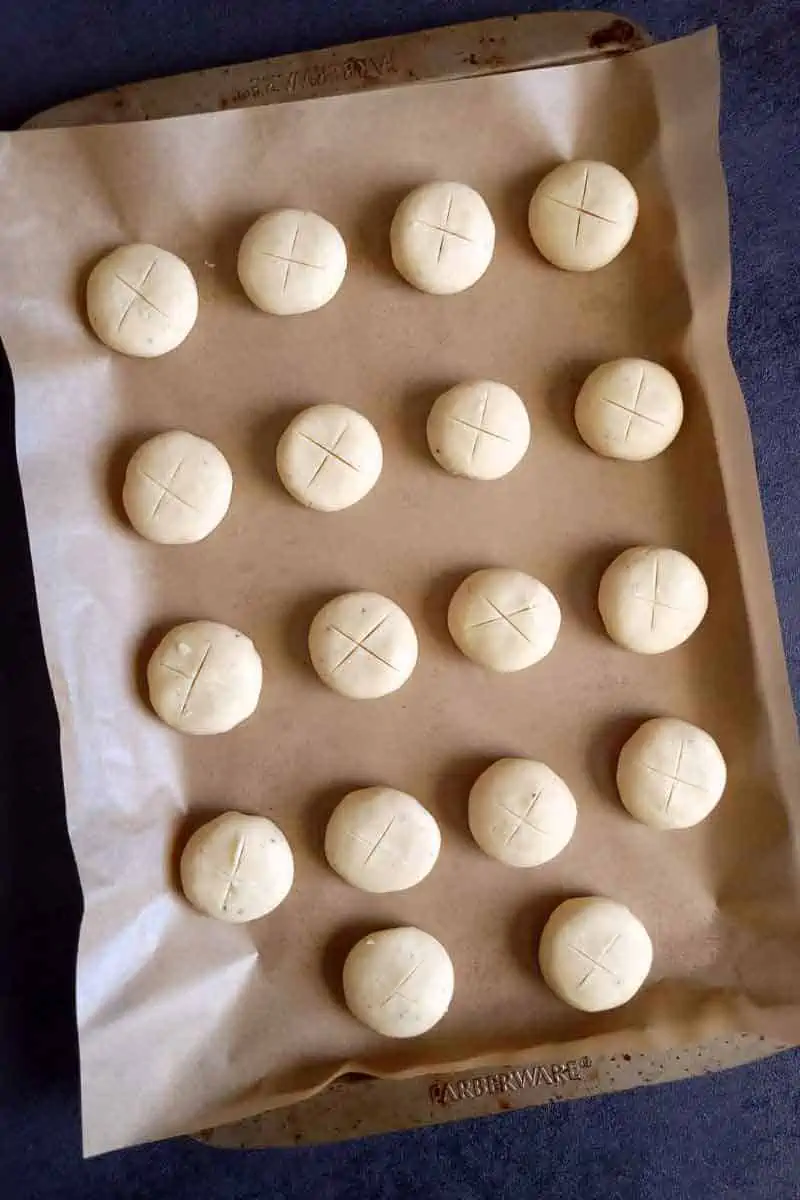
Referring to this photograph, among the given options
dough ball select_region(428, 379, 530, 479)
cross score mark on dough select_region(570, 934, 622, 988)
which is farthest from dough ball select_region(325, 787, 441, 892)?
dough ball select_region(428, 379, 530, 479)

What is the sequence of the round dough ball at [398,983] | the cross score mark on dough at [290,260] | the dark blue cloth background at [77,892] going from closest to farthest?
the round dough ball at [398,983] → the cross score mark on dough at [290,260] → the dark blue cloth background at [77,892]

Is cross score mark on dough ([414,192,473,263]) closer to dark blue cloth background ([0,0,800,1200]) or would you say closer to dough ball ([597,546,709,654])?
dark blue cloth background ([0,0,800,1200])

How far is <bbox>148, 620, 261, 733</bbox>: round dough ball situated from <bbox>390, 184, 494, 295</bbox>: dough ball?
958mm

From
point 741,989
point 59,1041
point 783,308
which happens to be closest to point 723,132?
point 783,308

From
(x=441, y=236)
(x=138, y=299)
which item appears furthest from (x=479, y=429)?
(x=138, y=299)

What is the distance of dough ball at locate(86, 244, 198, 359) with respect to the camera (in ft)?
7.47

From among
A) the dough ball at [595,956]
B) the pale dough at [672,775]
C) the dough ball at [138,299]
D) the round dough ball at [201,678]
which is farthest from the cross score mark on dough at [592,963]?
the dough ball at [138,299]

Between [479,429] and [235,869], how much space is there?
1.12 m

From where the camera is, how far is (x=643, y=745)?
2289 millimetres

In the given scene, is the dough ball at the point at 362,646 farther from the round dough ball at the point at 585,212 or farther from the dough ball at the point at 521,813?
the round dough ball at the point at 585,212

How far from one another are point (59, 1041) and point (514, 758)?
1.30m

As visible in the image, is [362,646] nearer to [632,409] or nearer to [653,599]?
[653,599]

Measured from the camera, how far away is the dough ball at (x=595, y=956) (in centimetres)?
222

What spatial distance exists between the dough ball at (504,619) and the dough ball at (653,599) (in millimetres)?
146
